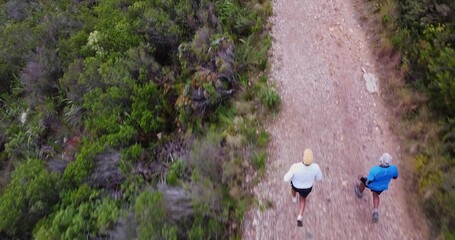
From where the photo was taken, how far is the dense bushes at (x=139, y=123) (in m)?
7.45

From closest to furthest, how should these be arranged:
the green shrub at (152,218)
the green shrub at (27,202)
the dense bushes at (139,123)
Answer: the green shrub at (152,218) < the dense bushes at (139,123) < the green shrub at (27,202)

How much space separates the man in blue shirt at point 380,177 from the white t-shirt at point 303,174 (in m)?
0.90

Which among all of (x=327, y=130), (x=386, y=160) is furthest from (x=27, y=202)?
(x=386, y=160)

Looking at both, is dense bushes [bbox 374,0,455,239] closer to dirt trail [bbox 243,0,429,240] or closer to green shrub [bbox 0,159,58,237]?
dirt trail [bbox 243,0,429,240]

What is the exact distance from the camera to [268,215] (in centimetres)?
694

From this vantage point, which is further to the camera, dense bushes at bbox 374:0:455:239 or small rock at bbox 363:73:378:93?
small rock at bbox 363:73:378:93

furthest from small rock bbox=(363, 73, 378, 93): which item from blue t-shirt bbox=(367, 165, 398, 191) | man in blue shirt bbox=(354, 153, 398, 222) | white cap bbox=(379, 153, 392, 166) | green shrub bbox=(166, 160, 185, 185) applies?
green shrub bbox=(166, 160, 185, 185)

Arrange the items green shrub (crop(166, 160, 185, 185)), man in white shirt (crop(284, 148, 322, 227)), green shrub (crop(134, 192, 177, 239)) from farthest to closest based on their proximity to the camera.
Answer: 1. green shrub (crop(166, 160, 185, 185))
2. green shrub (crop(134, 192, 177, 239))
3. man in white shirt (crop(284, 148, 322, 227))

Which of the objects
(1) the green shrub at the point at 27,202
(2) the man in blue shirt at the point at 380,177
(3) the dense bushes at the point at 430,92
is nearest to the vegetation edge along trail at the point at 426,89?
(3) the dense bushes at the point at 430,92

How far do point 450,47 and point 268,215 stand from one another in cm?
535

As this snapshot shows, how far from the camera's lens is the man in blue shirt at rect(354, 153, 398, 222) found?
233 inches

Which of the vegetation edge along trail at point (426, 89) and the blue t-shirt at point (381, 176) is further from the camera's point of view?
the vegetation edge along trail at point (426, 89)

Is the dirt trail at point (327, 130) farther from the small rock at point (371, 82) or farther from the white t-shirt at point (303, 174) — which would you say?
the white t-shirt at point (303, 174)

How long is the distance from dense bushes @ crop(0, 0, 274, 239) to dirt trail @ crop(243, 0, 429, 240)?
0.44 m
